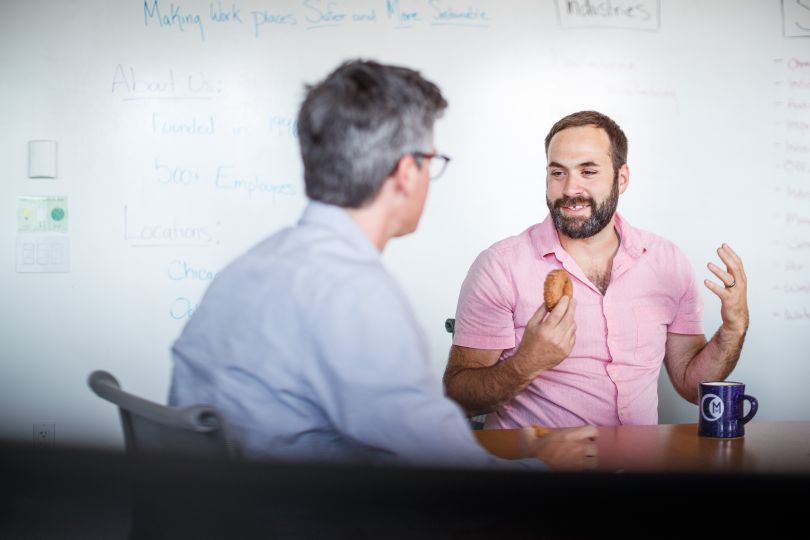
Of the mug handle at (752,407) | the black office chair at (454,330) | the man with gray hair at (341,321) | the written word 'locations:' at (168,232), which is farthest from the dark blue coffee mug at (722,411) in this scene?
the written word 'locations:' at (168,232)

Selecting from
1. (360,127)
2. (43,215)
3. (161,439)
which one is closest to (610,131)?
(360,127)

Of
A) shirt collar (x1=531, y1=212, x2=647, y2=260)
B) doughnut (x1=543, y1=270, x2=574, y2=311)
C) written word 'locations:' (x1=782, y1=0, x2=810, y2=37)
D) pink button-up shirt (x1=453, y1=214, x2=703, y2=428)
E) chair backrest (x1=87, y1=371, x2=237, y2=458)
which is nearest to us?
chair backrest (x1=87, y1=371, x2=237, y2=458)

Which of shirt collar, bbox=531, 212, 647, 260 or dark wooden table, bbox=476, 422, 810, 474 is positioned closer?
dark wooden table, bbox=476, 422, 810, 474

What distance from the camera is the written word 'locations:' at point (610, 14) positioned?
2.91 metres

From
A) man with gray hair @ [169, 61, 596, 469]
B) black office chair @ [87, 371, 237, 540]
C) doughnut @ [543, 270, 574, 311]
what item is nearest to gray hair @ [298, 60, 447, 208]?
man with gray hair @ [169, 61, 596, 469]

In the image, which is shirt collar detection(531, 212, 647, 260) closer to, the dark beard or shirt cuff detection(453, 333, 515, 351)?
the dark beard

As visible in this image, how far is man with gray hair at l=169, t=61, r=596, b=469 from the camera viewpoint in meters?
0.79

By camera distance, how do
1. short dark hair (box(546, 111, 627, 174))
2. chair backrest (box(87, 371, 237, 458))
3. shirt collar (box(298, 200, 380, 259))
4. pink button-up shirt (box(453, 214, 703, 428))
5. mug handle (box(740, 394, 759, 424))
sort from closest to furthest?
chair backrest (box(87, 371, 237, 458)) → shirt collar (box(298, 200, 380, 259)) → mug handle (box(740, 394, 759, 424)) → pink button-up shirt (box(453, 214, 703, 428)) → short dark hair (box(546, 111, 627, 174))

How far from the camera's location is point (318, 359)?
0.82 metres

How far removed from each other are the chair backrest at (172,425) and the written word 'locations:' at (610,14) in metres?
2.48

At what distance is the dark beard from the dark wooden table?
648 mm

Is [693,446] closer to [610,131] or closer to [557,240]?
[557,240]

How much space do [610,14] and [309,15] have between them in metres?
1.07

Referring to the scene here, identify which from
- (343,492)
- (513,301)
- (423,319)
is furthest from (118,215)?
(343,492)
